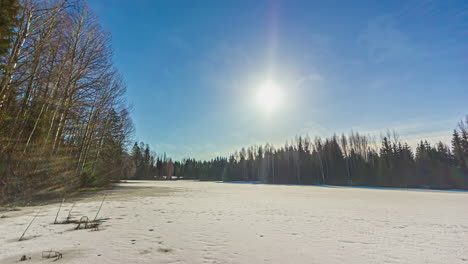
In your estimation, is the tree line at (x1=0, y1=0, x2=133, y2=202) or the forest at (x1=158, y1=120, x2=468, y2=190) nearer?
the tree line at (x1=0, y1=0, x2=133, y2=202)


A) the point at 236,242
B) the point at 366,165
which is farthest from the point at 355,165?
the point at 236,242

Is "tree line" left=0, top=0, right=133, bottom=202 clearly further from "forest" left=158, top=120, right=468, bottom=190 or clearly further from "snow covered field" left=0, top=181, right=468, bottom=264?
"forest" left=158, top=120, right=468, bottom=190

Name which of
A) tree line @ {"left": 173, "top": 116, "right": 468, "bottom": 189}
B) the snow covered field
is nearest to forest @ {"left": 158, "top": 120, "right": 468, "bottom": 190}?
tree line @ {"left": 173, "top": 116, "right": 468, "bottom": 189}

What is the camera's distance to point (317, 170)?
46344 millimetres

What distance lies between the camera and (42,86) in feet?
32.2

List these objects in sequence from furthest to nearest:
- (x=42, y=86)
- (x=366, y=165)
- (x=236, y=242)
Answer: (x=366, y=165) → (x=42, y=86) → (x=236, y=242)

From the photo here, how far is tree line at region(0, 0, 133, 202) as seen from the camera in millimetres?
6945

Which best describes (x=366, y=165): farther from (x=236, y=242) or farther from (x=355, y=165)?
(x=236, y=242)

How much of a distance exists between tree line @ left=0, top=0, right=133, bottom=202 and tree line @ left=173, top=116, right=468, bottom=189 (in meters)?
46.8

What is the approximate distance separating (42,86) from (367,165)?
50644 millimetres

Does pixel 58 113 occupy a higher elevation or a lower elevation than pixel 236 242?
higher

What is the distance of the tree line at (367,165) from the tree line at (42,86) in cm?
4680

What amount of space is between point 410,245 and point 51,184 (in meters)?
15.8

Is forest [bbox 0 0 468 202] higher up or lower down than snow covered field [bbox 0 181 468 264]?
higher up
